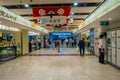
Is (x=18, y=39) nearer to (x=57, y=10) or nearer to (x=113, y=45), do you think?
(x=57, y=10)

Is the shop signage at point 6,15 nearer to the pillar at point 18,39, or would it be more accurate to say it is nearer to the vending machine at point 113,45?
the pillar at point 18,39

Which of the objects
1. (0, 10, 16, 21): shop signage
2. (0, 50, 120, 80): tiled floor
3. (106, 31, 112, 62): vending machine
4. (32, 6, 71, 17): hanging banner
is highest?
(32, 6, 71, 17): hanging banner

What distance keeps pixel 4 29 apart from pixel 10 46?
1319 mm

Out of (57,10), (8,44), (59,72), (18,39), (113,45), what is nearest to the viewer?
(59,72)

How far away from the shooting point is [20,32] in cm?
1642

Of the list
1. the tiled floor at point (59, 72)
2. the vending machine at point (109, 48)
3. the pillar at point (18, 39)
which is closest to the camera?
the tiled floor at point (59, 72)

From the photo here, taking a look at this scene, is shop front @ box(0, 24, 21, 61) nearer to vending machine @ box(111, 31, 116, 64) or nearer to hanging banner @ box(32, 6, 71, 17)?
hanging banner @ box(32, 6, 71, 17)

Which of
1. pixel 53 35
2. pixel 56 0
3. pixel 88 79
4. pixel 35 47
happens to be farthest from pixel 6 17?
pixel 53 35

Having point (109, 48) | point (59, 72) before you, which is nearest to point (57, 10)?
point (59, 72)

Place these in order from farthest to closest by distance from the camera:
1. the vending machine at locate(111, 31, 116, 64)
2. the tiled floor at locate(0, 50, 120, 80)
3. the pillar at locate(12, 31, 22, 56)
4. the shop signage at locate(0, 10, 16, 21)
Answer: the pillar at locate(12, 31, 22, 56)
the vending machine at locate(111, 31, 116, 64)
the shop signage at locate(0, 10, 16, 21)
the tiled floor at locate(0, 50, 120, 80)

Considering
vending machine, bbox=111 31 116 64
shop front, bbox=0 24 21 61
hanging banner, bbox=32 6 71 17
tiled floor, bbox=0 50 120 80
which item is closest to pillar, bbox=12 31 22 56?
shop front, bbox=0 24 21 61

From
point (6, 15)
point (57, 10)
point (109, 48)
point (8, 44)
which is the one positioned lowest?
point (109, 48)

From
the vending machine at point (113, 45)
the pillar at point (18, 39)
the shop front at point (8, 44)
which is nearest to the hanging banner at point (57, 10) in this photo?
the vending machine at point (113, 45)

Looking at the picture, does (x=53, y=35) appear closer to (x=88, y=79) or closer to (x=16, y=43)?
(x=16, y=43)
